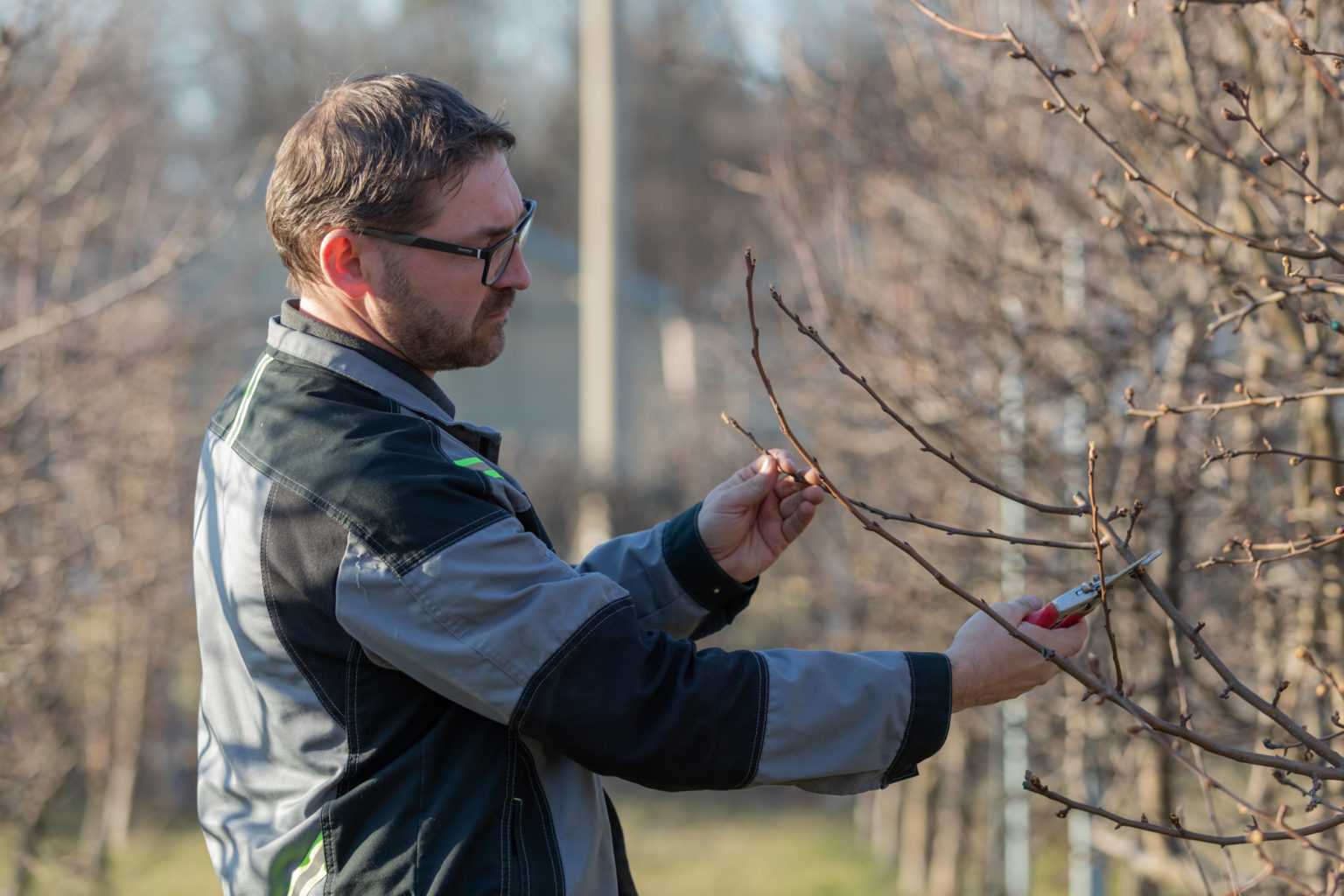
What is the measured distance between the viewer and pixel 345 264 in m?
2.18

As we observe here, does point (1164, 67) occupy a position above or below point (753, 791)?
above

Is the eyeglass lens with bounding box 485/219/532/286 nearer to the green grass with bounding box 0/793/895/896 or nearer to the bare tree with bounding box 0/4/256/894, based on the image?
the bare tree with bounding box 0/4/256/894

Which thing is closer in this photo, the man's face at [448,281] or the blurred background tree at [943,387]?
the man's face at [448,281]

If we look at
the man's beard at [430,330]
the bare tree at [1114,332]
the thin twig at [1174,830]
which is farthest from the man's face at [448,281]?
the thin twig at [1174,830]

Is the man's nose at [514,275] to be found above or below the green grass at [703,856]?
above

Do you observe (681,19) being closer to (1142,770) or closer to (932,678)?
(1142,770)

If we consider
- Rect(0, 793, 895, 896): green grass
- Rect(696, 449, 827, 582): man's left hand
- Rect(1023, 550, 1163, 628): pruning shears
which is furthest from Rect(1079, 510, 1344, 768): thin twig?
Rect(0, 793, 895, 896): green grass

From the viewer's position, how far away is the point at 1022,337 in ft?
14.1

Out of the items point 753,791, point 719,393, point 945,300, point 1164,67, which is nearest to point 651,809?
point 753,791

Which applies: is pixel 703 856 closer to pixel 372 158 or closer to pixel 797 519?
pixel 797 519

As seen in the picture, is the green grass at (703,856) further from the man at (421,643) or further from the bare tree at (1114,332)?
the man at (421,643)

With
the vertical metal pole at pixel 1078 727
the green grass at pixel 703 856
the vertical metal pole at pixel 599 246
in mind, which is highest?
the vertical metal pole at pixel 599 246

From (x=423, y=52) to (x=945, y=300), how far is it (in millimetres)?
30470

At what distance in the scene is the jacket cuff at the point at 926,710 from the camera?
1942 millimetres
